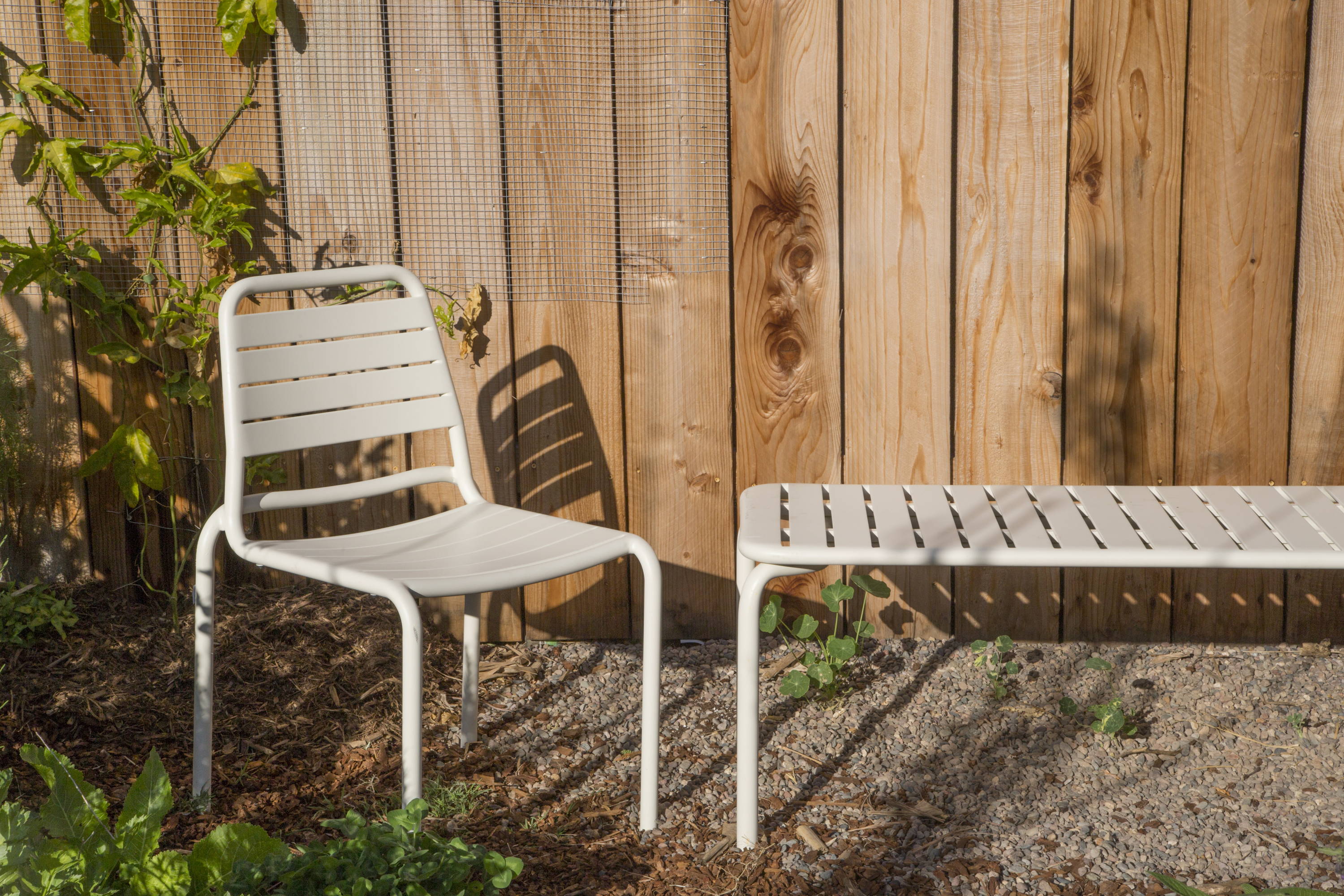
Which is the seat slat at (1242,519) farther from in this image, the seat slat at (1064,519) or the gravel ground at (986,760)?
the gravel ground at (986,760)

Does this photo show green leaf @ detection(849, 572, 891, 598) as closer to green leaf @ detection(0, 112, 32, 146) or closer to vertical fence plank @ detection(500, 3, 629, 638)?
vertical fence plank @ detection(500, 3, 629, 638)

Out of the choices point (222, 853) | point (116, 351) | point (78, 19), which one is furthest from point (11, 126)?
point (222, 853)

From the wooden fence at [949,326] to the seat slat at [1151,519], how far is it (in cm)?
48

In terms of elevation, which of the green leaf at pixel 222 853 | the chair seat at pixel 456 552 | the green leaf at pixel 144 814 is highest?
the chair seat at pixel 456 552

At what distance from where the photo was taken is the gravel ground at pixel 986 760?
6.07 feet

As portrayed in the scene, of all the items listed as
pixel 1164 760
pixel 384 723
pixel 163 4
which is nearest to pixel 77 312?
pixel 163 4

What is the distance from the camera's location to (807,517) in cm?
192

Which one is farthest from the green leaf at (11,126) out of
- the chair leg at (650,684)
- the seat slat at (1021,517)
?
the seat slat at (1021,517)

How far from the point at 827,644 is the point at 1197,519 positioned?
777 millimetres

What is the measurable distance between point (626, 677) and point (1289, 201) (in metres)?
1.65

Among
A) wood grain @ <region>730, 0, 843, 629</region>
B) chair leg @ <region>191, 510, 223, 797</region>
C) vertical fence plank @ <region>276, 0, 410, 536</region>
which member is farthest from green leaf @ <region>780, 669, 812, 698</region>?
vertical fence plank @ <region>276, 0, 410, 536</region>

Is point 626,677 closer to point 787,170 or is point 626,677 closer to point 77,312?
point 787,170

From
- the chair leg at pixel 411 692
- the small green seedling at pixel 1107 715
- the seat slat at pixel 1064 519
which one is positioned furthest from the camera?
the small green seedling at pixel 1107 715

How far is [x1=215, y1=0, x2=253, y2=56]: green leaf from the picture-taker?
2.33m
